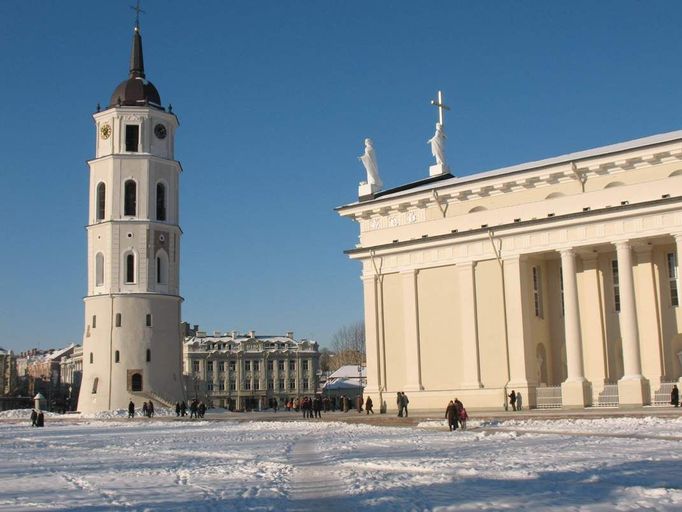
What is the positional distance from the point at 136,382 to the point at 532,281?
1322 inches

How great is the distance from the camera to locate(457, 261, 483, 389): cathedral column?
40.7 metres

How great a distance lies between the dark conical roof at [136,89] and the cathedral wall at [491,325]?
1456 inches

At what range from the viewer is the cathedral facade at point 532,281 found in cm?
3675

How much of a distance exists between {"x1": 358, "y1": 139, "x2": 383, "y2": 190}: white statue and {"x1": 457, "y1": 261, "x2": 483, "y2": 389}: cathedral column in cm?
815

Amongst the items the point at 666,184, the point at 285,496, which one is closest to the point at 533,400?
the point at 666,184

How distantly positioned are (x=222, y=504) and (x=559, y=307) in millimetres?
31302

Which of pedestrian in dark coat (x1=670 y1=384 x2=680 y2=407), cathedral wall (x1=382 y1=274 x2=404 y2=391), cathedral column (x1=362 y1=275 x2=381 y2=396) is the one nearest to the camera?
pedestrian in dark coat (x1=670 y1=384 x2=680 y2=407)

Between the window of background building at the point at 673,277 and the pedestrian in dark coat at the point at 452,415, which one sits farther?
the window of background building at the point at 673,277

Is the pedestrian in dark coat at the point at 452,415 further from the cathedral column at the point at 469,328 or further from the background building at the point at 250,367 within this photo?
the background building at the point at 250,367

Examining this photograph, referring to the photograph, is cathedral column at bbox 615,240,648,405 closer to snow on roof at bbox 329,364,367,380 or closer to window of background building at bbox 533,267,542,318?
window of background building at bbox 533,267,542,318

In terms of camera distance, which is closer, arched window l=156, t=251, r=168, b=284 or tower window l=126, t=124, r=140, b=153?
arched window l=156, t=251, r=168, b=284

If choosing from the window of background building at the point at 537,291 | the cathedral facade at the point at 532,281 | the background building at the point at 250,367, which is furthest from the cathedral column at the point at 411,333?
the background building at the point at 250,367

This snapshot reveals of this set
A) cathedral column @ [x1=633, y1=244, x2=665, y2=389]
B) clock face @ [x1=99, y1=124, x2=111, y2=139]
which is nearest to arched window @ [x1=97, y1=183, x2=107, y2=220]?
clock face @ [x1=99, y1=124, x2=111, y2=139]

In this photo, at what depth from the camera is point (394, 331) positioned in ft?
145
